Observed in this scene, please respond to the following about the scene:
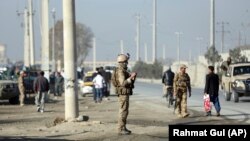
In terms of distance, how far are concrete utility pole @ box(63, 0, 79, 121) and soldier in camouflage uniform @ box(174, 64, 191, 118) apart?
13.1ft

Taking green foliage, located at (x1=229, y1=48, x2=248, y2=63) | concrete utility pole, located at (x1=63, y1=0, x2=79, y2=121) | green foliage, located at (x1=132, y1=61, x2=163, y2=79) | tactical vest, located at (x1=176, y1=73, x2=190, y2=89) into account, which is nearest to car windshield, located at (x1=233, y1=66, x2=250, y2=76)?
tactical vest, located at (x1=176, y1=73, x2=190, y2=89)

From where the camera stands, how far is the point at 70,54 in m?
20.9

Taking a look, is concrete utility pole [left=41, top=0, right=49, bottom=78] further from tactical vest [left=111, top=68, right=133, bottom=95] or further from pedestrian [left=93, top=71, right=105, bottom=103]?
tactical vest [left=111, top=68, right=133, bottom=95]

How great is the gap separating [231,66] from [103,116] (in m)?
12.7

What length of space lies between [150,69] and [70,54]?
265 feet

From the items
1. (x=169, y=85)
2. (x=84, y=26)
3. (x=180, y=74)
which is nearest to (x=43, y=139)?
(x=180, y=74)

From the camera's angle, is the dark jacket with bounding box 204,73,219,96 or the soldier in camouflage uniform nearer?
the soldier in camouflage uniform

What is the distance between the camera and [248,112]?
2619 centimetres

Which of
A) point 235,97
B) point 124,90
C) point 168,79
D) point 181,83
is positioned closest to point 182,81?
point 181,83

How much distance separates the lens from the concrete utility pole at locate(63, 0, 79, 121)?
20.8 metres

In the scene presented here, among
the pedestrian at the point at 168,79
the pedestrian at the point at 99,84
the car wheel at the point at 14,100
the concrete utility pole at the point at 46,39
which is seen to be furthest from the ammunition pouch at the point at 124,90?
the concrete utility pole at the point at 46,39

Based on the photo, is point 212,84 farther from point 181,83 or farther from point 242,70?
point 242,70

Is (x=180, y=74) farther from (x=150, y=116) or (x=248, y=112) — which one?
(x=248, y=112)

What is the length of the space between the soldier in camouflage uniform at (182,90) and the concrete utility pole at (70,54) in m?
3.98
